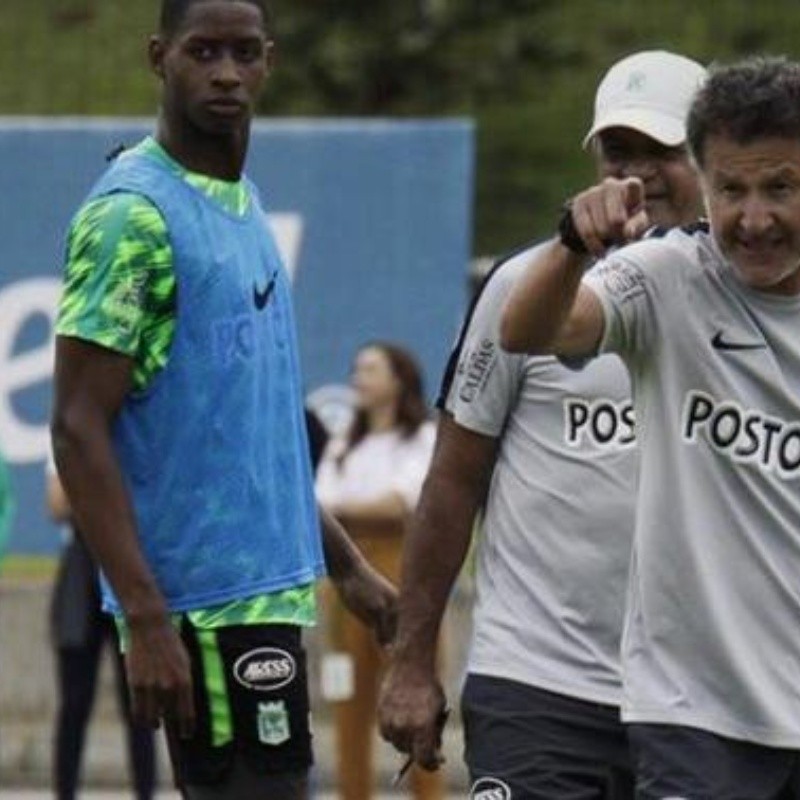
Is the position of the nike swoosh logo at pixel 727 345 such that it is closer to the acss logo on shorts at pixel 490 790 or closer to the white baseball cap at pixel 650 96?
the white baseball cap at pixel 650 96

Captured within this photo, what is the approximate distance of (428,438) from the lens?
14.1 meters

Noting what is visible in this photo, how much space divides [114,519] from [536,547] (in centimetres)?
99

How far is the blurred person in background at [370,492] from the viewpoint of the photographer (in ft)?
45.4

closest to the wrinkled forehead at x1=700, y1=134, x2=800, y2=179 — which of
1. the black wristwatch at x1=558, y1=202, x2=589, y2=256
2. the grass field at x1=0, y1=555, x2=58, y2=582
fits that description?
the black wristwatch at x1=558, y1=202, x2=589, y2=256

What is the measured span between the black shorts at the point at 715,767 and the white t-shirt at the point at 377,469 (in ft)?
24.7

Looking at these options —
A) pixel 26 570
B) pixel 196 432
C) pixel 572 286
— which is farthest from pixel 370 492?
pixel 572 286

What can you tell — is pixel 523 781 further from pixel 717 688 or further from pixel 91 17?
pixel 91 17

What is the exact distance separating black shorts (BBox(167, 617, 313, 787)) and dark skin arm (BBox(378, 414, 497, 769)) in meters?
0.40

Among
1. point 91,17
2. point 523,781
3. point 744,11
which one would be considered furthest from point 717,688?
point 744,11

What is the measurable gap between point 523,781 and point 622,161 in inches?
48.7

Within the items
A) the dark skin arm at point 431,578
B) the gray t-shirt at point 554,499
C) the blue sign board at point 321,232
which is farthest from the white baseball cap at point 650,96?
the blue sign board at point 321,232

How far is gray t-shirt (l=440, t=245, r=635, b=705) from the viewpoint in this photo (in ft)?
23.5

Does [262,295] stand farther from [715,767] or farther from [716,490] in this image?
[715,767]

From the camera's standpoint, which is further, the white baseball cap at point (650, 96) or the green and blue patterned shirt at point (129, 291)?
the white baseball cap at point (650, 96)
